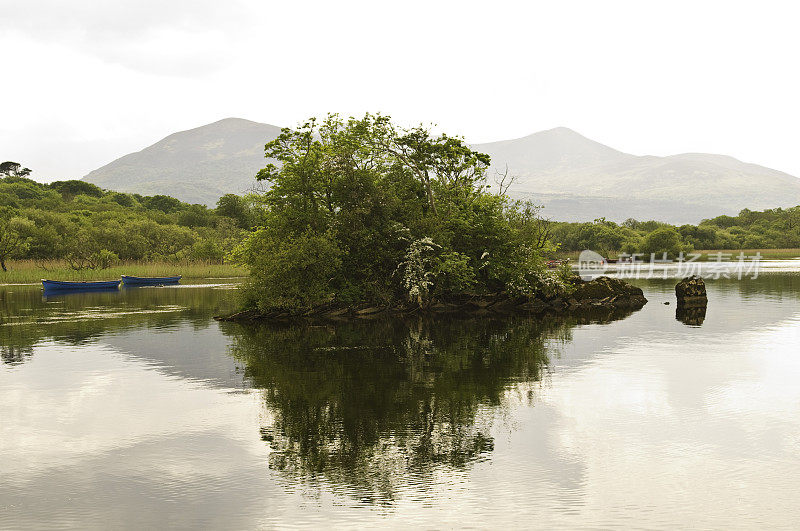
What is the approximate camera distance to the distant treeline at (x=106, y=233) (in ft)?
301

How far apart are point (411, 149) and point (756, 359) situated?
2792 centimetres

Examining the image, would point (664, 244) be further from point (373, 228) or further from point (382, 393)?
point (382, 393)

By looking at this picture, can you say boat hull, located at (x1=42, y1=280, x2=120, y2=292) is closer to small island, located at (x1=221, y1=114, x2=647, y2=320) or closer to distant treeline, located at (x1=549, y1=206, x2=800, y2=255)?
small island, located at (x1=221, y1=114, x2=647, y2=320)

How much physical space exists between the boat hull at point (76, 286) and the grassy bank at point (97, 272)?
31.6 ft

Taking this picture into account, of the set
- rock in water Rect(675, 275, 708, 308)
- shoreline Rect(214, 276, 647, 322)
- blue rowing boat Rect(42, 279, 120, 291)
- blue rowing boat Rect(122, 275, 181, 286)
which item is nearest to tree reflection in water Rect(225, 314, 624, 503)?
shoreline Rect(214, 276, 647, 322)

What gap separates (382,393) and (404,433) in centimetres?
399

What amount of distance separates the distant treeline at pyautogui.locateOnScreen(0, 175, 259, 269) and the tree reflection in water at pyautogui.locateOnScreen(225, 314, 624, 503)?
158ft

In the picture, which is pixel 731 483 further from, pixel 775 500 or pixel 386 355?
pixel 386 355

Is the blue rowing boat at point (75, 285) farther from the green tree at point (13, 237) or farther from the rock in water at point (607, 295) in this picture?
the rock in water at point (607, 295)

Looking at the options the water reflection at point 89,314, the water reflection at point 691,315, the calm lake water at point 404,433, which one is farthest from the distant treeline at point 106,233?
the calm lake water at point 404,433

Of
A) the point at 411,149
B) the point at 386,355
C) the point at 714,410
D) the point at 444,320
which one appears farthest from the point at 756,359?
the point at 411,149

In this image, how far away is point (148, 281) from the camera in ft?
246

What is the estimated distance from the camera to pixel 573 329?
3241 cm

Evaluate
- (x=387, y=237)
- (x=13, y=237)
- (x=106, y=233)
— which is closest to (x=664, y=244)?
(x=106, y=233)
